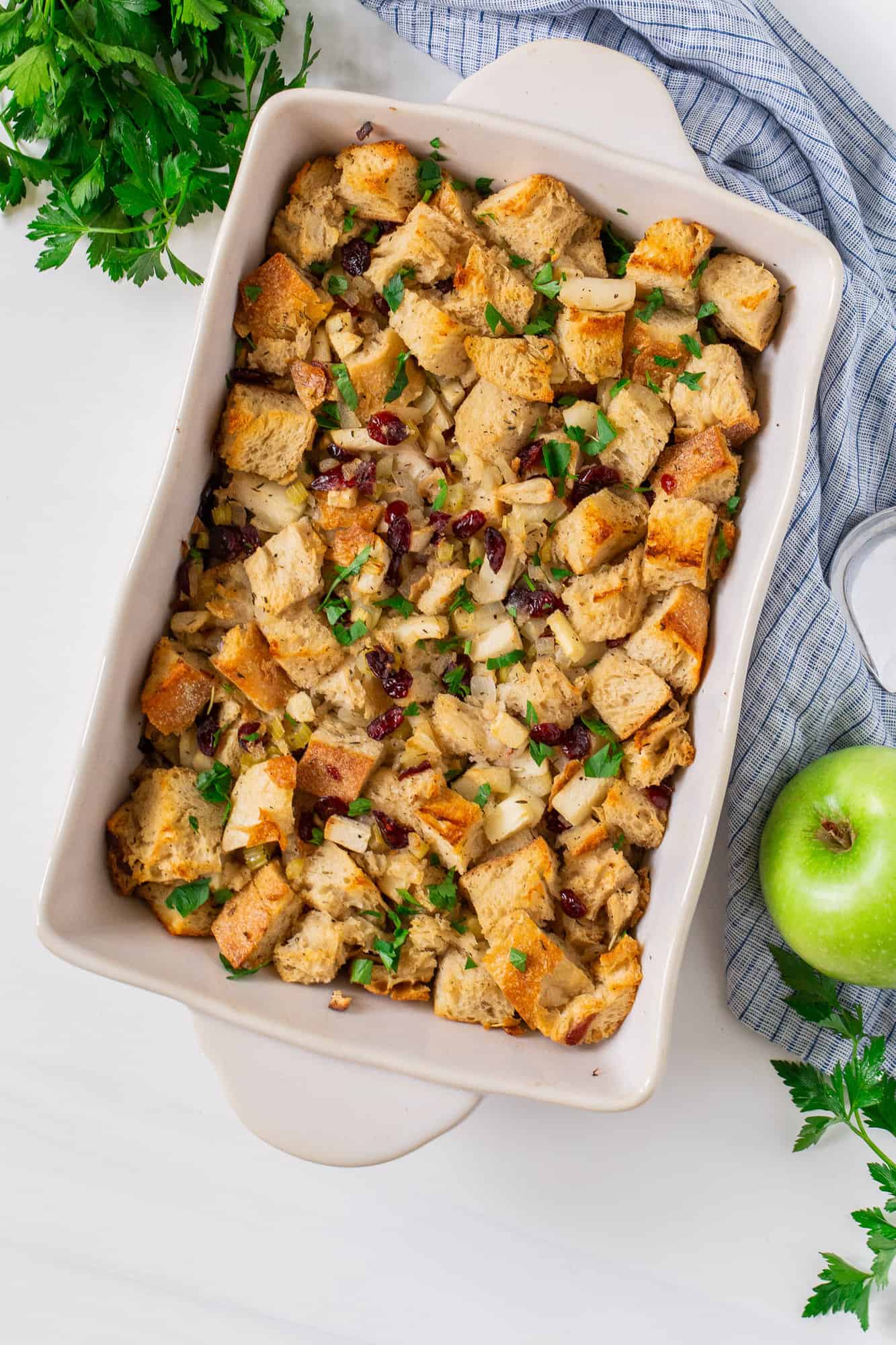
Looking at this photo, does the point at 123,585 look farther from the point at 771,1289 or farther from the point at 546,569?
the point at 771,1289

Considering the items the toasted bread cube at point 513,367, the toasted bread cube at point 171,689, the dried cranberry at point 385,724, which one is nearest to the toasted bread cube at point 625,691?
the dried cranberry at point 385,724

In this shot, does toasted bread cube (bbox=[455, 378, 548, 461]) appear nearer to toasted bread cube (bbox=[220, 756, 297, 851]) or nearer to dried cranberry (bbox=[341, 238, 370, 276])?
dried cranberry (bbox=[341, 238, 370, 276])

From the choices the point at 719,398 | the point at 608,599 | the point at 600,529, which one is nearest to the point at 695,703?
the point at 608,599

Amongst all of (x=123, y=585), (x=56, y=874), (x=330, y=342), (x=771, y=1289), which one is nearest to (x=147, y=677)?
(x=123, y=585)

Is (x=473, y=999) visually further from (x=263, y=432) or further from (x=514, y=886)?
(x=263, y=432)

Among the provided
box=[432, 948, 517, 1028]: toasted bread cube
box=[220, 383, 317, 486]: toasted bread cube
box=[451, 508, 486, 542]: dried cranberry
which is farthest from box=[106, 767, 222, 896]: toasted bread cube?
box=[451, 508, 486, 542]: dried cranberry

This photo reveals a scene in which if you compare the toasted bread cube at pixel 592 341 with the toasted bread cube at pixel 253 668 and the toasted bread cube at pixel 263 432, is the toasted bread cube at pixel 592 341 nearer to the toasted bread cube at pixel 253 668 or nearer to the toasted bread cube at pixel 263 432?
the toasted bread cube at pixel 263 432
